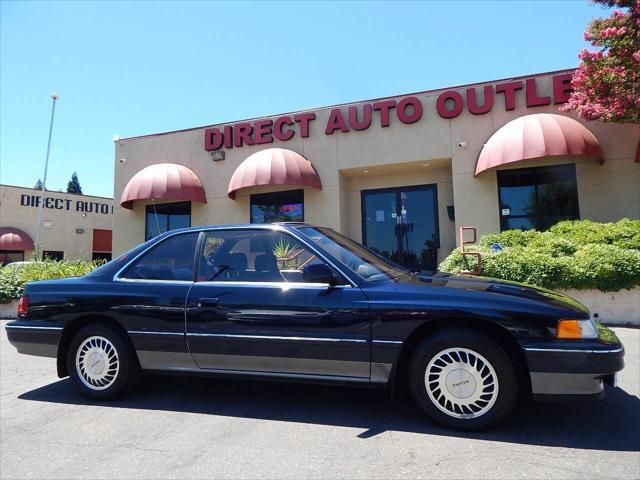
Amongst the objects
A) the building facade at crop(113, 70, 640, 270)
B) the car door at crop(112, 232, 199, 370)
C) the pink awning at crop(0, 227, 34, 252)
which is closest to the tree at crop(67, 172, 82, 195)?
the pink awning at crop(0, 227, 34, 252)

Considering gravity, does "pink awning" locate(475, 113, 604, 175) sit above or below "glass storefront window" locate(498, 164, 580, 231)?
above

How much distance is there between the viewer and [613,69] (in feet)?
28.1

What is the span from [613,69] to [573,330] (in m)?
8.15

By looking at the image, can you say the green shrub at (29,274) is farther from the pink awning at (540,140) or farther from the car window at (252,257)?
the pink awning at (540,140)

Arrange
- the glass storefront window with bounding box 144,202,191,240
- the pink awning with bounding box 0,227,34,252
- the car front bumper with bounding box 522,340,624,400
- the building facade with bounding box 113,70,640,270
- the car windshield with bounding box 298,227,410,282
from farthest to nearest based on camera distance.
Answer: the pink awning with bounding box 0,227,34,252 < the glass storefront window with bounding box 144,202,191,240 < the building facade with bounding box 113,70,640,270 < the car windshield with bounding box 298,227,410,282 < the car front bumper with bounding box 522,340,624,400

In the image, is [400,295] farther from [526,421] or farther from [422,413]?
[526,421]

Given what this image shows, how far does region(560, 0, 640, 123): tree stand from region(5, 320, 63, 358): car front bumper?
1003cm

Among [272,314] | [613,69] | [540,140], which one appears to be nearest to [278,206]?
[540,140]

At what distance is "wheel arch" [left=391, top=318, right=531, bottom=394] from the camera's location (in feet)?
9.75

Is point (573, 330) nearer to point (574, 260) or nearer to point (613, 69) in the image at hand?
point (574, 260)

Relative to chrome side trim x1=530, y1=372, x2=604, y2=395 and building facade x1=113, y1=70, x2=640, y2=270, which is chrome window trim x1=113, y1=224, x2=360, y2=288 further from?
building facade x1=113, y1=70, x2=640, y2=270

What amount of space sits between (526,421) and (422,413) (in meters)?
0.73

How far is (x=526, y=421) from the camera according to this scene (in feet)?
10.2

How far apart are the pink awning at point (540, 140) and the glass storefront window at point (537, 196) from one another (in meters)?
0.95
